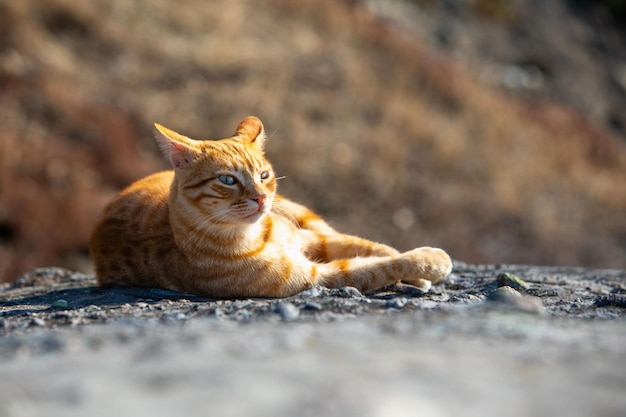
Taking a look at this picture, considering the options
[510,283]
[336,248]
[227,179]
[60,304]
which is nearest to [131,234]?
[60,304]

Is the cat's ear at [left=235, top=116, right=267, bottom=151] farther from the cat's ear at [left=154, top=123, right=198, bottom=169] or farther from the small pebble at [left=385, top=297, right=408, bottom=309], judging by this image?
the small pebble at [left=385, top=297, right=408, bottom=309]

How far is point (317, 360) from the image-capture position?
9.36ft

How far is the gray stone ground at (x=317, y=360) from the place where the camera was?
2393 mm

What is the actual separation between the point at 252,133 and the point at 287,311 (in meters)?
2.22

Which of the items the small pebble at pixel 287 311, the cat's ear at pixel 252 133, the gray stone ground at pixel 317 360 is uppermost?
the cat's ear at pixel 252 133

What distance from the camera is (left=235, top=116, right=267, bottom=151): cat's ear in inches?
230

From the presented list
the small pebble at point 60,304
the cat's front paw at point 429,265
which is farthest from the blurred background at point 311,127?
the cat's front paw at point 429,265

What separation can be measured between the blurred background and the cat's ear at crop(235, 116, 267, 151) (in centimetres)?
758

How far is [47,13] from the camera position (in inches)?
667

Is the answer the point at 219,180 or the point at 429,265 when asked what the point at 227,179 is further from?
the point at 429,265

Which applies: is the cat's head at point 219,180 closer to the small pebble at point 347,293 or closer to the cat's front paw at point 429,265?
the small pebble at point 347,293

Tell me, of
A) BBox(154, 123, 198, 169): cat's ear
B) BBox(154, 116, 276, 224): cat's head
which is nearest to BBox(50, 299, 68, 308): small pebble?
BBox(154, 116, 276, 224): cat's head

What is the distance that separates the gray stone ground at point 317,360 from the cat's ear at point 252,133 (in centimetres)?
163

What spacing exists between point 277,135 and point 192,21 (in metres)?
4.52
